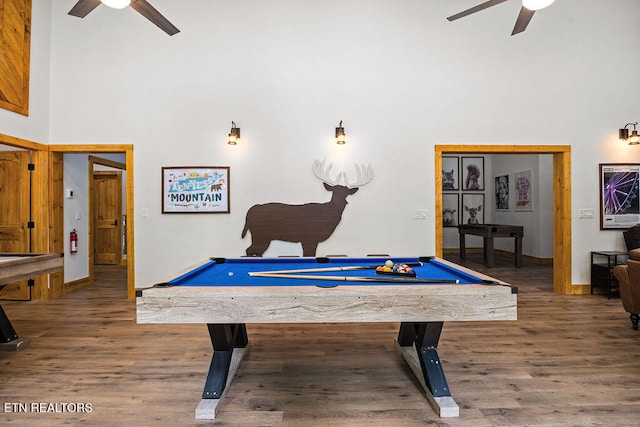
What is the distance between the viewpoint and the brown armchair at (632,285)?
11.0ft

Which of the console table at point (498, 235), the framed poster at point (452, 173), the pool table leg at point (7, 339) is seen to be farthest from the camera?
the framed poster at point (452, 173)

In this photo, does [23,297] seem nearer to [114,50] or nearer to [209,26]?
[114,50]

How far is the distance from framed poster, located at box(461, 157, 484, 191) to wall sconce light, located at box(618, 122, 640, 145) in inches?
175

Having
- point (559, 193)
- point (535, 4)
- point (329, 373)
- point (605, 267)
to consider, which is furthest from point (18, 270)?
point (605, 267)

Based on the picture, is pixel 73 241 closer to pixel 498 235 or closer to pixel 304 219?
pixel 304 219

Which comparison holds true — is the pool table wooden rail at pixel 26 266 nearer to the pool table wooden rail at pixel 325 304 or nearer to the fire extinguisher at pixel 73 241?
the pool table wooden rail at pixel 325 304

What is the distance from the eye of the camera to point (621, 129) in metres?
5.00

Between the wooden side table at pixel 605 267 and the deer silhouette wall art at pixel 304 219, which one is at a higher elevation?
the deer silhouette wall art at pixel 304 219

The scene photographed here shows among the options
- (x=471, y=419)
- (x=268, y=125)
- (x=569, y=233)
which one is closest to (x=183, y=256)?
(x=268, y=125)

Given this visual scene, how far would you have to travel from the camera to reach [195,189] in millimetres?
4879

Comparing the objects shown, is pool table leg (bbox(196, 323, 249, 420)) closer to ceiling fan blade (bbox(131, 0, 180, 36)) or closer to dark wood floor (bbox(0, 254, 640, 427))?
dark wood floor (bbox(0, 254, 640, 427))

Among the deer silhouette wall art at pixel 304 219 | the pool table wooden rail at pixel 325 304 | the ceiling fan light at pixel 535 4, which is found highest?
the ceiling fan light at pixel 535 4

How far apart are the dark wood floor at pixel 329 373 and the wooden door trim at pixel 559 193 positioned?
107 cm

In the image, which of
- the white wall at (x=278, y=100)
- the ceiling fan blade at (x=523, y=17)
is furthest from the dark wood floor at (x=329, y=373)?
the ceiling fan blade at (x=523, y=17)
